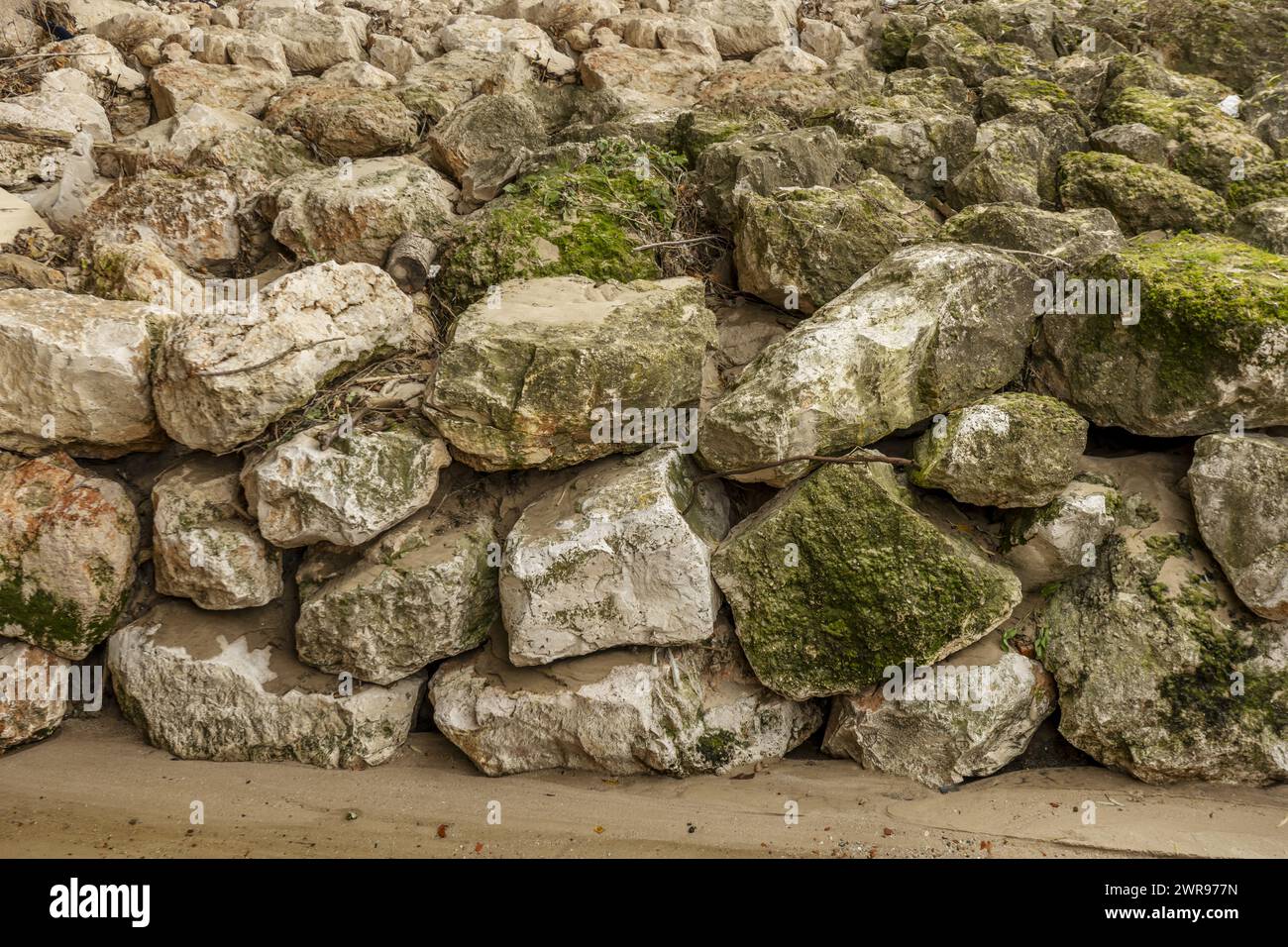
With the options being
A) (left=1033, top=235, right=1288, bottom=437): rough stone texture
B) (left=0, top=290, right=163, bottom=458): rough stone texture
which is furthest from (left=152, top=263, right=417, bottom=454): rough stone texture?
(left=1033, top=235, right=1288, bottom=437): rough stone texture

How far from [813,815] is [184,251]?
4.86 meters

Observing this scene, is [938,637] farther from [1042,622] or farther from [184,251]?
[184,251]

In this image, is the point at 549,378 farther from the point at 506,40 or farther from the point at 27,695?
the point at 506,40

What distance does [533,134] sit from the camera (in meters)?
5.70

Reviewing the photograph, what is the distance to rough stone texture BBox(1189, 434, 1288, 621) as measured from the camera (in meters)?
3.57

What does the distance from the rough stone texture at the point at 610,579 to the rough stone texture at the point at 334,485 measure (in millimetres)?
651

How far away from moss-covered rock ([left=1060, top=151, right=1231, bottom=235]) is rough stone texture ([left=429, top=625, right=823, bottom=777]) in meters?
3.72

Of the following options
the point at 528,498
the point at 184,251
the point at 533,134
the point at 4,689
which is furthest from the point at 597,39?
the point at 4,689

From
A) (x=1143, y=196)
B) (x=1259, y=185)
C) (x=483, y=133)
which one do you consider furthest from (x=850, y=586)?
(x=1259, y=185)

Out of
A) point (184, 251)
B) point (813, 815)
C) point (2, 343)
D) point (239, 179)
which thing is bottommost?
point (813, 815)

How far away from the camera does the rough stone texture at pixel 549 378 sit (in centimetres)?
391

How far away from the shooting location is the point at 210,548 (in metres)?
3.94

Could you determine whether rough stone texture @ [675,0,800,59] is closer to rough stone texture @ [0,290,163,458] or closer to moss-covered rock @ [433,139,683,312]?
moss-covered rock @ [433,139,683,312]

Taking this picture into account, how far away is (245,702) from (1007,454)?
12.6ft
